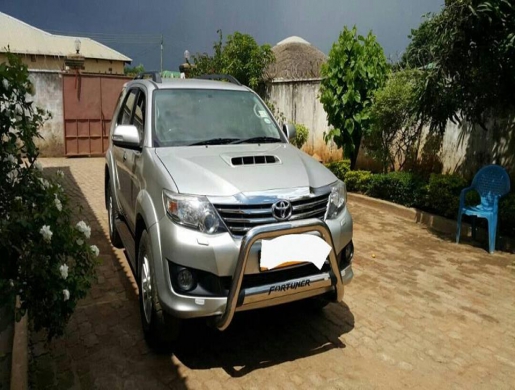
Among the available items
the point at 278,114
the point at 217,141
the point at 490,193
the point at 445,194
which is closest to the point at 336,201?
the point at 217,141

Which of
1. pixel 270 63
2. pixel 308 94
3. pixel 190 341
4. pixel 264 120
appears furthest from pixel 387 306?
pixel 270 63

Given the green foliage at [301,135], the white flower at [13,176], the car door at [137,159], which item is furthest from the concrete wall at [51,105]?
the white flower at [13,176]

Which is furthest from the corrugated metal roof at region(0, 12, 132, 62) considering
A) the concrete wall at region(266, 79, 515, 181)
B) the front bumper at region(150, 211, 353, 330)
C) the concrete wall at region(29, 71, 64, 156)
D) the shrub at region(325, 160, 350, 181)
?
the front bumper at region(150, 211, 353, 330)

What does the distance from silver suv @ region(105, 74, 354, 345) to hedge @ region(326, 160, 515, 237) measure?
3.60 metres

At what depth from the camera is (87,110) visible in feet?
43.6

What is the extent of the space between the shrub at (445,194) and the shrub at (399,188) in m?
0.26

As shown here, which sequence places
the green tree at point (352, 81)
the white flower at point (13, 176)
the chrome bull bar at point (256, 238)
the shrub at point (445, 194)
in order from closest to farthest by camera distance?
the white flower at point (13, 176), the chrome bull bar at point (256, 238), the shrub at point (445, 194), the green tree at point (352, 81)

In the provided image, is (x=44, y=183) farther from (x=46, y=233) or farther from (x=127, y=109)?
(x=127, y=109)

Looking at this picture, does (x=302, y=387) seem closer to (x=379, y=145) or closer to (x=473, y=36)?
(x=473, y=36)

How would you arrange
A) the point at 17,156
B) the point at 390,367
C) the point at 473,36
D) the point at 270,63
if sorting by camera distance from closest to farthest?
the point at 17,156, the point at 390,367, the point at 473,36, the point at 270,63

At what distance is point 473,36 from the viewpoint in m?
5.47

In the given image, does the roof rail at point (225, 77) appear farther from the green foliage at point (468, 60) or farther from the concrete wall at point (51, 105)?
the concrete wall at point (51, 105)

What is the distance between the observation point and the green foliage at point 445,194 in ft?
21.4

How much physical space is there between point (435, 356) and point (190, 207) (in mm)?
2210
